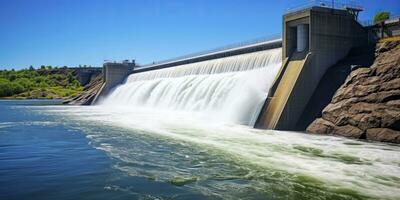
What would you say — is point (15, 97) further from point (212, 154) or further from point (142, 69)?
point (212, 154)

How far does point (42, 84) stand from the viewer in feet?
453

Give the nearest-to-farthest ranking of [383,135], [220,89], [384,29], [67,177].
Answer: [67,177], [383,135], [384,29], [220,89]

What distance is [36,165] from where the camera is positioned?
500 inches

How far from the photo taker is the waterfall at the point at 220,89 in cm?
2591

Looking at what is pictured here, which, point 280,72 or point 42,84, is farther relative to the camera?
point 42,84

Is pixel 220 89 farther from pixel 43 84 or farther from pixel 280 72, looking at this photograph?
pixel 43 84

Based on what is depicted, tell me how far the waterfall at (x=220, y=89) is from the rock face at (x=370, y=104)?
4745 millimetres

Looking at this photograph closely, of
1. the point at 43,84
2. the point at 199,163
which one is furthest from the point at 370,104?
the point at 43,84

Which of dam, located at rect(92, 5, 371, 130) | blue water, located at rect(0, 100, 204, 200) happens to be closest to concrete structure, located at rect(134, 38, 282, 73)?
dam, located at rect(92, 5, 371, 130)

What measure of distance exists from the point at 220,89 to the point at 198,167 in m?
18.2

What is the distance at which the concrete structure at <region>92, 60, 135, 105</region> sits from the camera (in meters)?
66.1

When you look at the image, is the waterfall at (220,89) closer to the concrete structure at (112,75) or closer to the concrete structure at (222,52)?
the concrete structure at (222,52)

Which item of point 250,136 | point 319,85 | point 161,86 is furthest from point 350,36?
point 161,86

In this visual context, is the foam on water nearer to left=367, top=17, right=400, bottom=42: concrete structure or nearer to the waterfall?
the waterfall
